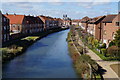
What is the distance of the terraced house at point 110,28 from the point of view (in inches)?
852

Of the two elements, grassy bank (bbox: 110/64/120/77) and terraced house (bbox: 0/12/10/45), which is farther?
terraced house (bbox: 0/12/10/45)

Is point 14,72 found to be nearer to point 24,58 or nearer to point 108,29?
point 24,58

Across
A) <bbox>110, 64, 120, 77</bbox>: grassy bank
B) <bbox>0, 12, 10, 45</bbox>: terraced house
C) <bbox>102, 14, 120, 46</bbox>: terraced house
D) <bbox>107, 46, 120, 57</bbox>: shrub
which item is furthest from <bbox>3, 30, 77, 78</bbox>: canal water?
<bbox>0, 12, 10, 45</bbox>: terraced house

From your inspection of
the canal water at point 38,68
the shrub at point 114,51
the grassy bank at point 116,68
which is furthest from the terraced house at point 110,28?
the canal water at point 38,68

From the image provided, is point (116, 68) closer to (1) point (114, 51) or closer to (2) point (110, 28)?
(1) point (114, 51)

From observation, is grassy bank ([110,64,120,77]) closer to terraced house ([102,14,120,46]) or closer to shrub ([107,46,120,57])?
shrub ([107,46,120,57])

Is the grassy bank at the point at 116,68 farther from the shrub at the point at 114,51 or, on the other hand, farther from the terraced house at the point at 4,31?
the terraced house at the point at 4,31

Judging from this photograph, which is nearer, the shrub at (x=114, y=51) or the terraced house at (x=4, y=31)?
the shrub at (x=114, y=51)

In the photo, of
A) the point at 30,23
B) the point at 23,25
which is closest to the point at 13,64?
the point at 23,25

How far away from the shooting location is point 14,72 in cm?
1395

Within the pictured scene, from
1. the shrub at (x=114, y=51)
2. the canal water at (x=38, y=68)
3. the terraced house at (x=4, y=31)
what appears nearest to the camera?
the canal water at (x=38, y=68)

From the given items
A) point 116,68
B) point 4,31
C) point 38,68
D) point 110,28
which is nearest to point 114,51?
point 116,68

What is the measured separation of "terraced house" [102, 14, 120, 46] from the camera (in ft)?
71.0

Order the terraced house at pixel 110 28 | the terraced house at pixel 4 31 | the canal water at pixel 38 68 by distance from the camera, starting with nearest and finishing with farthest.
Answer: the canal water at pixel 38 68 < the terraced house at pixel 110 28 < the terraced house at pixel 4 31
